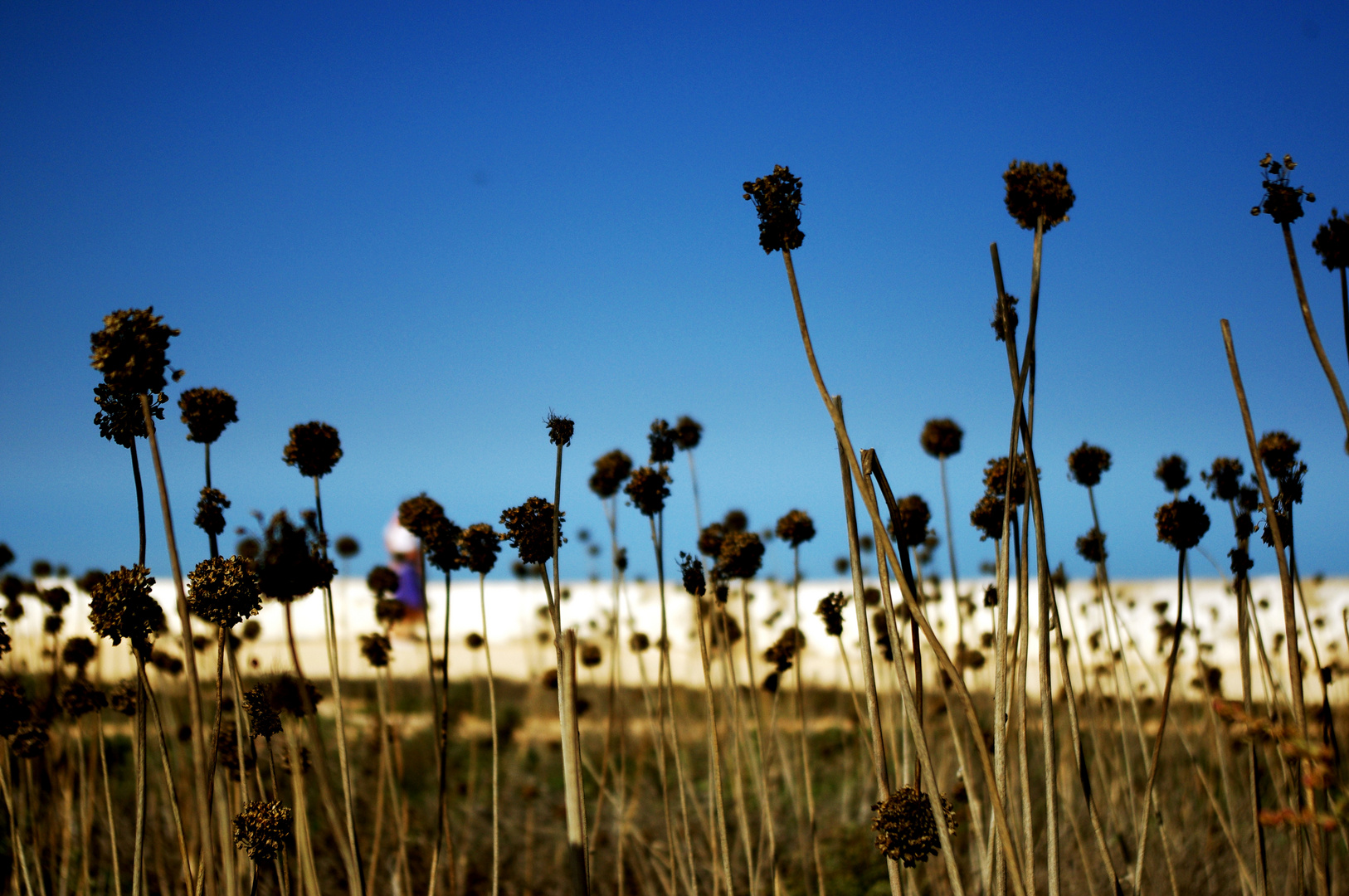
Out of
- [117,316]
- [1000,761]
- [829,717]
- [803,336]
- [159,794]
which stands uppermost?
[117,316]

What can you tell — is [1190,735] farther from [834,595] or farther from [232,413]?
[232,413]

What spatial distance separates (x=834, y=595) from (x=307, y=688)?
1.36 metres

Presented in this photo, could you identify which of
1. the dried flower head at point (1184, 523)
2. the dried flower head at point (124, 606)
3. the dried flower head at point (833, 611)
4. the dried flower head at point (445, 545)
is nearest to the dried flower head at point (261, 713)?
the dried flower head at point (124, 606)

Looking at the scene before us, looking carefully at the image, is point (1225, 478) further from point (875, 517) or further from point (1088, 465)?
point (875, 517)

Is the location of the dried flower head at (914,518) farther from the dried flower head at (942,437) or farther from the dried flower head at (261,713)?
the dried flower head at (261,713)

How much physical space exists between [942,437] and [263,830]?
249 cm

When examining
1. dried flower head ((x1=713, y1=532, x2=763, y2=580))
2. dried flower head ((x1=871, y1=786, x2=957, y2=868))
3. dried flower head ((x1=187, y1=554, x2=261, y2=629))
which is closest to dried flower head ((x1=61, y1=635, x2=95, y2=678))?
dried flower head ((x1=187, y1=554, x2=261, y2=629))

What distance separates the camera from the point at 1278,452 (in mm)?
2152

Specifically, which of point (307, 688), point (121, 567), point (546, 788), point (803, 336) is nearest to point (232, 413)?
point (121, 567)

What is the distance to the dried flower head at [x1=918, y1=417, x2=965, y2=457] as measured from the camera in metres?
3.35

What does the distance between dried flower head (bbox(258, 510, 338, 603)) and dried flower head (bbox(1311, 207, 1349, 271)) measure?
1.88m

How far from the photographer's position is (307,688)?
236 centimetres

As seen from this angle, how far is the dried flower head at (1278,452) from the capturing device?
6.97 ft

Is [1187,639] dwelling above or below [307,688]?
below
